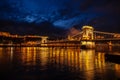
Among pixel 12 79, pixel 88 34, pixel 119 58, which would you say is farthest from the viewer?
pixel 88 34

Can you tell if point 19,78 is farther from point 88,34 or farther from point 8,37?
point 8,37

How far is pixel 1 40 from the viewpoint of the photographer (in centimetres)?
14575

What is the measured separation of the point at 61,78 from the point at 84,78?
65.7 inches

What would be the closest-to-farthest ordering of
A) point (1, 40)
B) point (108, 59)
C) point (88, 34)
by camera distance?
point (108, 59) < point (88, 34) < point (1, 40)

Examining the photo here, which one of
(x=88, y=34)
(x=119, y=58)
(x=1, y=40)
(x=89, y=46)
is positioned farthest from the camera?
(x=1, y=40)

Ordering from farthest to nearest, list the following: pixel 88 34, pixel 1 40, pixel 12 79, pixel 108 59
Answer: pixel 1 40 < pixel 88 34 < pixel 108 59 < pixel 12 79

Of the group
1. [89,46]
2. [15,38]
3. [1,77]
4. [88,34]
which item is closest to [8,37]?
[15,38]

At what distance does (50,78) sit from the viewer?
16578mm

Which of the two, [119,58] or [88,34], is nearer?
[119,58]

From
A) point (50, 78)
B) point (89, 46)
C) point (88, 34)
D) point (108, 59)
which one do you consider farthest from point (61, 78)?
point (88, 34)

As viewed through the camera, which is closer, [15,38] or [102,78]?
[102,78]

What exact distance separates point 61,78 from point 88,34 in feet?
297

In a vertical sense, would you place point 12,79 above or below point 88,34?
below

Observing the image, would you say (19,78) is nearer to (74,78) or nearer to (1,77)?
(1,77)
